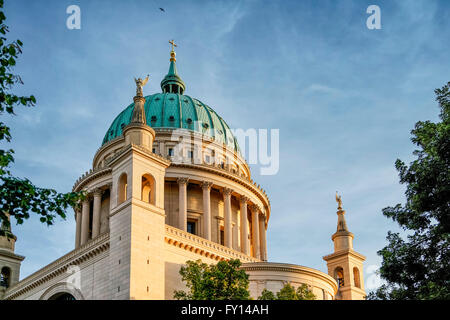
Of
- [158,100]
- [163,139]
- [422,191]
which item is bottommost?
[422,191]

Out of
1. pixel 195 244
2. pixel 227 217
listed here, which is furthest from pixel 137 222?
pixel 227 217

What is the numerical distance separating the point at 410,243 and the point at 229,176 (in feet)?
121

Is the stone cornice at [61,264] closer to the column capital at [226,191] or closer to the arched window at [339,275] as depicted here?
the column capital at [226,191]

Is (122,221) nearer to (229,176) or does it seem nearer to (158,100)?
(229,176)

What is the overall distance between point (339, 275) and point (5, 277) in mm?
33248

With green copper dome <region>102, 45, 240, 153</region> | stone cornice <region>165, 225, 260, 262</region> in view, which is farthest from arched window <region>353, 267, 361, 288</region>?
green copper dome <region>102, 45, 240, 153</region>

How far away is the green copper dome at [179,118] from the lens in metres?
67.2

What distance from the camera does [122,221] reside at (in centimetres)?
4097

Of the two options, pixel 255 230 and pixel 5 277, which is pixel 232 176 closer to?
pixel 255 230

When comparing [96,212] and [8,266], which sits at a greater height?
[96,212]

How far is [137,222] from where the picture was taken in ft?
132

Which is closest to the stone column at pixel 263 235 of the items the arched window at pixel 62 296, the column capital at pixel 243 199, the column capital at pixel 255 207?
the column capital at pixel 255 207

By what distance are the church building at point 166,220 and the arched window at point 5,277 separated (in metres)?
0.10
